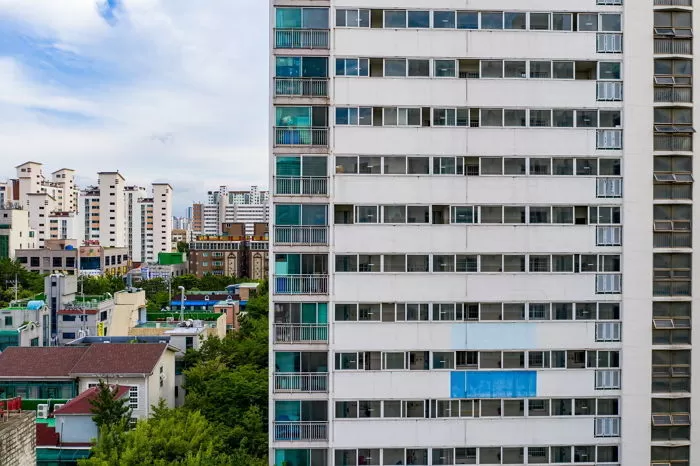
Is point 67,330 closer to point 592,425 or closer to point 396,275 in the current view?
point 396,275

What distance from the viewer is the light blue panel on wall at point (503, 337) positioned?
21.3 metres

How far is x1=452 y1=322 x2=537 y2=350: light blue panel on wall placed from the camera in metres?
21.3

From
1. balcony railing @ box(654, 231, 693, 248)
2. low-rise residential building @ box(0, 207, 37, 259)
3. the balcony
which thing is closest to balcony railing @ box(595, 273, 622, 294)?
balcony railing @ box(654, 231, 693, 248)

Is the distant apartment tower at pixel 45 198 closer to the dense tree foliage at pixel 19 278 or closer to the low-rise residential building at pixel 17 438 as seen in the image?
the dense tree foliage at pixel 19 278

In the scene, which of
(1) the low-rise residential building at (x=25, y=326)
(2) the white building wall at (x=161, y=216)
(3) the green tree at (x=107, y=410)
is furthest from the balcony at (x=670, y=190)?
(2) the white building wall at (x=161, y=216)

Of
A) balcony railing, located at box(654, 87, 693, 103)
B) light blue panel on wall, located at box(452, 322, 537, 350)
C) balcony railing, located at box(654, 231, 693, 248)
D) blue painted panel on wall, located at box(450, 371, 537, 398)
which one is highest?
balcony railing, located at box(654, 87, 693, 103)

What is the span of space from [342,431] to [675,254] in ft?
43.8

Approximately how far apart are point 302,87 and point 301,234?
17.1 ft

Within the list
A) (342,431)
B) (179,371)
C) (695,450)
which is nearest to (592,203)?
(695,450)

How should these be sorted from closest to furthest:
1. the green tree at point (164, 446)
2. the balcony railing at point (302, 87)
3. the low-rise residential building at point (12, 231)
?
the balcony railing at point (302, 87) → the green tree at point (164, 446) → the low-rise residential building at point (12, 231)

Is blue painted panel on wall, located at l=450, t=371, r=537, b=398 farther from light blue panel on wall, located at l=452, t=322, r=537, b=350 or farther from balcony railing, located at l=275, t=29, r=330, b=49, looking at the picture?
balcony railing, located at l=275, t=29, r=330, b=49

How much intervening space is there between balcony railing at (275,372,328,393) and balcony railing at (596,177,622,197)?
458 inches

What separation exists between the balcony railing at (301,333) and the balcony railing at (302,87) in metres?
8.19

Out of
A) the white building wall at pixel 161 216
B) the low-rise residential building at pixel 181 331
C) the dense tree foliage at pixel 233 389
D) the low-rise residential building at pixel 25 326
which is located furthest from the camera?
the white building wall at pixel 161 216
